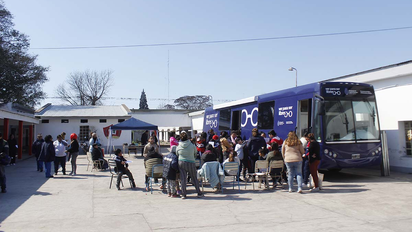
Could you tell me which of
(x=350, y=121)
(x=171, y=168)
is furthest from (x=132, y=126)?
(x=350, y=121)

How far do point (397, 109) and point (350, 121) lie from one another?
3.35 meters

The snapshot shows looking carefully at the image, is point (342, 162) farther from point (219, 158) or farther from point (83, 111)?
point (83, 111)

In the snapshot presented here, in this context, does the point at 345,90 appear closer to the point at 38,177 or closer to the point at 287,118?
the point at 287,118

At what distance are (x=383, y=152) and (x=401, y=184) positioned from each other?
66.1 inches

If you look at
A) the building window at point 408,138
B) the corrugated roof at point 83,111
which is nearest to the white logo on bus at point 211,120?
the building window at point 408,138

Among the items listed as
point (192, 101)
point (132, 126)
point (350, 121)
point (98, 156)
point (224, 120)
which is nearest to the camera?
point (350, 121)

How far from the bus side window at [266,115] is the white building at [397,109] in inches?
172

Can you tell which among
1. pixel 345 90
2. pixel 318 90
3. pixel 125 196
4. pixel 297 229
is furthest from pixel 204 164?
pixel 345 90

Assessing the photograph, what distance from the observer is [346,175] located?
12.1 meters

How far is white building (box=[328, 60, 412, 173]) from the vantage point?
1223 cm

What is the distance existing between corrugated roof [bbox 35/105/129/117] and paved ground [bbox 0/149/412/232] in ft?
61.3

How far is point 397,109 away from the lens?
12641 mm

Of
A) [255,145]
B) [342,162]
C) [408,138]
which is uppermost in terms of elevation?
[408,138]

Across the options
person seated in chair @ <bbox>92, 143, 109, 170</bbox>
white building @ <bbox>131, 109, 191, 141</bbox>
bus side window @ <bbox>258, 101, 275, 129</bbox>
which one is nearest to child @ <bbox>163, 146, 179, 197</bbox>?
bus side window @ <bbox>258, 101, 275, 129</bbox>
